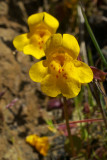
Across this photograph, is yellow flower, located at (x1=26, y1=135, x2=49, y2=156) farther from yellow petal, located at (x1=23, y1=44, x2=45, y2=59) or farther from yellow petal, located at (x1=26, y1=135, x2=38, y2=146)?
yellow petal, located at (x1=23, y1=44, x2=45, y2=59)

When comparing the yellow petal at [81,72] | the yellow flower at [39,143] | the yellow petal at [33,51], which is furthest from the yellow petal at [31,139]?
the yellow petal at [81,72]

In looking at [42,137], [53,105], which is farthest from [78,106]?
[42,137]

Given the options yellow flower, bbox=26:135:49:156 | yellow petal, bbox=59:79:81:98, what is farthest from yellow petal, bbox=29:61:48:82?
yellow flower, bbox=26:135:49:156

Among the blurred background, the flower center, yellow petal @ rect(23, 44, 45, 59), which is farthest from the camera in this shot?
the blurred background

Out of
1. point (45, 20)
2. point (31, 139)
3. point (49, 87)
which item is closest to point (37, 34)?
point (45, 20)

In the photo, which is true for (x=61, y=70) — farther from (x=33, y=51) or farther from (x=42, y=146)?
(x=42, y=146)

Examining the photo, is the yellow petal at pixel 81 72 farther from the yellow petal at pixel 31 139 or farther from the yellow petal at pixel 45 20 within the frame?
the yellow petal at pixel 31 139
